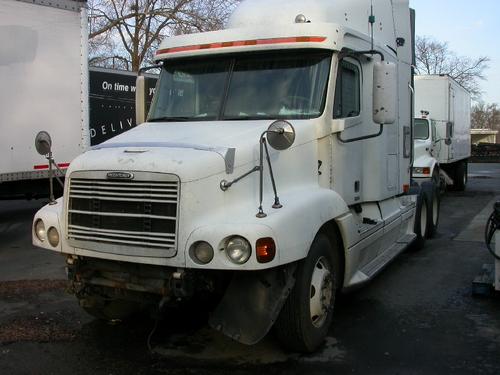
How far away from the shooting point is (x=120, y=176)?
4.07 m

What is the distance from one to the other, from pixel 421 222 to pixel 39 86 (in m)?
6.09

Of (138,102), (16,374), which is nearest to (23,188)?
(138,102)

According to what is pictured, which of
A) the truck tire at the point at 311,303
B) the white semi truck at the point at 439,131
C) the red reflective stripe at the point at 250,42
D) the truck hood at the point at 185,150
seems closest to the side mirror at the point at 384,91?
the red reflective stripe at the point at 250,42

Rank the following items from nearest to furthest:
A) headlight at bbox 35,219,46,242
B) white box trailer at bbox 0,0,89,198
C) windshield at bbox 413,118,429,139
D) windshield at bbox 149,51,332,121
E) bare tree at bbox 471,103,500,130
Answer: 1. headlight at bbox 35,219,46,242
2. windshield at bbox 149,51,332,121
3. white box trailer at bbox 0,0,89,198
4. windshield at bbox 413,118,429,139
5. bare tree at bbox 471,103,500,130

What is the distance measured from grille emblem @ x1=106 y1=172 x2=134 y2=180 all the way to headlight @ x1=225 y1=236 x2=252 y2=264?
849 mm

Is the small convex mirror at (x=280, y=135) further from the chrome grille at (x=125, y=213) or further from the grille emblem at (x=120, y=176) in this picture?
the grille emblem at (x=120, y=176)

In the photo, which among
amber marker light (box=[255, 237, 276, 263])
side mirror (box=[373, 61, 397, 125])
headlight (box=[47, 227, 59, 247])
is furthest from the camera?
side mirror (box=[373, 61, 397, 125])

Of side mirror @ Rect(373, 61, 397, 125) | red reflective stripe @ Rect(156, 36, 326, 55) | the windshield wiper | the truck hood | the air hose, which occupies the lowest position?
the air hose

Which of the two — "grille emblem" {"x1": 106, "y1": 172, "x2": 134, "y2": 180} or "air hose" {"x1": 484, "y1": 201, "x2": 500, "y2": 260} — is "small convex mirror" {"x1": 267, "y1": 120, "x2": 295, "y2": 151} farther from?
"air hose" {"x1": 484, "y1": 201, "x2": 500, "y2": 260}

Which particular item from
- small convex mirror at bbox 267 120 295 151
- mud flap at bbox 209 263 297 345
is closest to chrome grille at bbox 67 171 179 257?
mud flap at bbox 209 263 297 345

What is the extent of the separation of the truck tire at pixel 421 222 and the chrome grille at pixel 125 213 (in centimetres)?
526

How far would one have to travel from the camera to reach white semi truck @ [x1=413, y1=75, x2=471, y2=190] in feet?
46.2

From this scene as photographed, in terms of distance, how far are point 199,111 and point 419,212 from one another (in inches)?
181

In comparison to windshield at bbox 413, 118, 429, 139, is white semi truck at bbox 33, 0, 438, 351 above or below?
below
